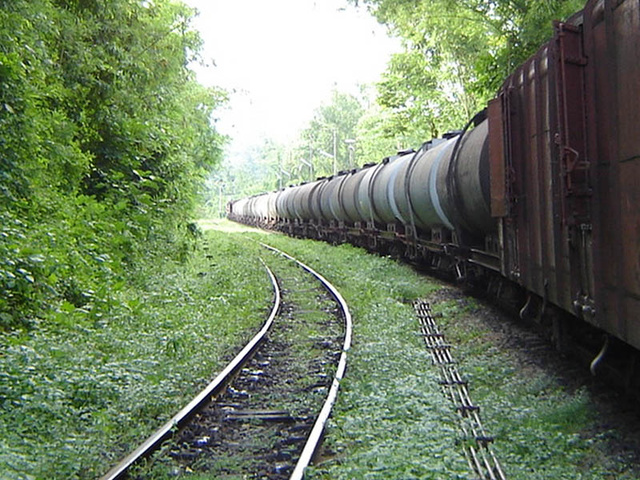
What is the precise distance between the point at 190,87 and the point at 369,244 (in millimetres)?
9778

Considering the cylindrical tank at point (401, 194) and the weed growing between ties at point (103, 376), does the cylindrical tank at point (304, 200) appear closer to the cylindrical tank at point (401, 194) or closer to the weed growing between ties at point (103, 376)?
the cylindrical tank at point (401, 194)

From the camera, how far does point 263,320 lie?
38.8 ft

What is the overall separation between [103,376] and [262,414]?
1.74m

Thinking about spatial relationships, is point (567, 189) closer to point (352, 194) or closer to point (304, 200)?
point (352, 194)

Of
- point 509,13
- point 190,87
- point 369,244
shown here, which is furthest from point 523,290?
point 190,87

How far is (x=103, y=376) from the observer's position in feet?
22.9

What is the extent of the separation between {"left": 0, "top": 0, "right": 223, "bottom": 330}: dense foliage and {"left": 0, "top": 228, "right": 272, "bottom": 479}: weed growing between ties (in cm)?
64

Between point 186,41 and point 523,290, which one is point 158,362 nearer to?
point 523,290

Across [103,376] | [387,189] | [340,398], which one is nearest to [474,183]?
[340,398]

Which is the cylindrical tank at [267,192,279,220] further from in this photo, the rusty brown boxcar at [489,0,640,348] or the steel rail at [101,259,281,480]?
the rusty brown boxcar at [489,0,640,348]

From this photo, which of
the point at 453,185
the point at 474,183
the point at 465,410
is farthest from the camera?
the point at 453,185

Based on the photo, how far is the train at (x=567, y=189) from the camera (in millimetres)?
4320

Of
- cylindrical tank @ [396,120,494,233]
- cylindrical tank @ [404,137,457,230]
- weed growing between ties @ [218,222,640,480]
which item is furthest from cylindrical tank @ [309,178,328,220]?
weed growing between ties @ [218,222,640,480]

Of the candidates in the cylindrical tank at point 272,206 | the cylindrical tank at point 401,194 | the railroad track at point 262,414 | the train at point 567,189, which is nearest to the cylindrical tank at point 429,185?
the train at point 567,189
